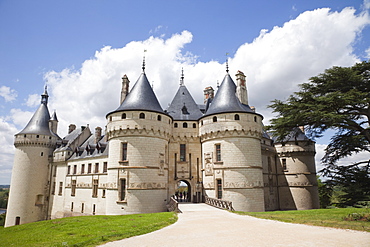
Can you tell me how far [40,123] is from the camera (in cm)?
4053

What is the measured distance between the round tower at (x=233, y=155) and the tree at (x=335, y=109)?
6397 millimetres

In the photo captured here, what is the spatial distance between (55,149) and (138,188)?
24.8 metres

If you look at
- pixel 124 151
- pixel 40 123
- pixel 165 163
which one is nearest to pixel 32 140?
pixel 40 123

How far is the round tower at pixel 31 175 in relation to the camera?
36.8 metres

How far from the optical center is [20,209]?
36562 millimetres

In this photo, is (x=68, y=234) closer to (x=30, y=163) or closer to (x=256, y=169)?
(x=256, y=169)

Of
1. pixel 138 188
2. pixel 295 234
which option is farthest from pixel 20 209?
pixel 295 234

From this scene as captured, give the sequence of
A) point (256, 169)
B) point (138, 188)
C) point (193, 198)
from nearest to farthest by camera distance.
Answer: point (138, 188)
point (256, 169)
point (193, 198)

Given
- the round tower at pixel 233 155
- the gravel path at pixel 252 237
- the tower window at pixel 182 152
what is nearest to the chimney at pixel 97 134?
the tower window at pixel 182 152

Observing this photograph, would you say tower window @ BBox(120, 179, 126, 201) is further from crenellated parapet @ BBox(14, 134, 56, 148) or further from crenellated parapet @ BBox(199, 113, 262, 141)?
crenellated parapet @ BBox(14, 134, 56, 148)

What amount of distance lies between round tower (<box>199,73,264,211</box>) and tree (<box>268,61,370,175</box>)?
640 centimetres

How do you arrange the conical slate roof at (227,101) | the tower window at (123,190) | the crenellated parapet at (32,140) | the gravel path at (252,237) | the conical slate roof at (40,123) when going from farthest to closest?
the conical slate roof at (40,123), the crenellated parapet at (32,140), the conical slate roof at (227,101), the tower window at (123,190), the gravel path at (252,237)

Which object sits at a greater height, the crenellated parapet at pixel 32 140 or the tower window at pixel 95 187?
the crenellated parapet at pixel 32 140

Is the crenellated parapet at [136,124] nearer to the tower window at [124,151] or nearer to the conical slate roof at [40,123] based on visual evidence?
the tower window at [124,151]
